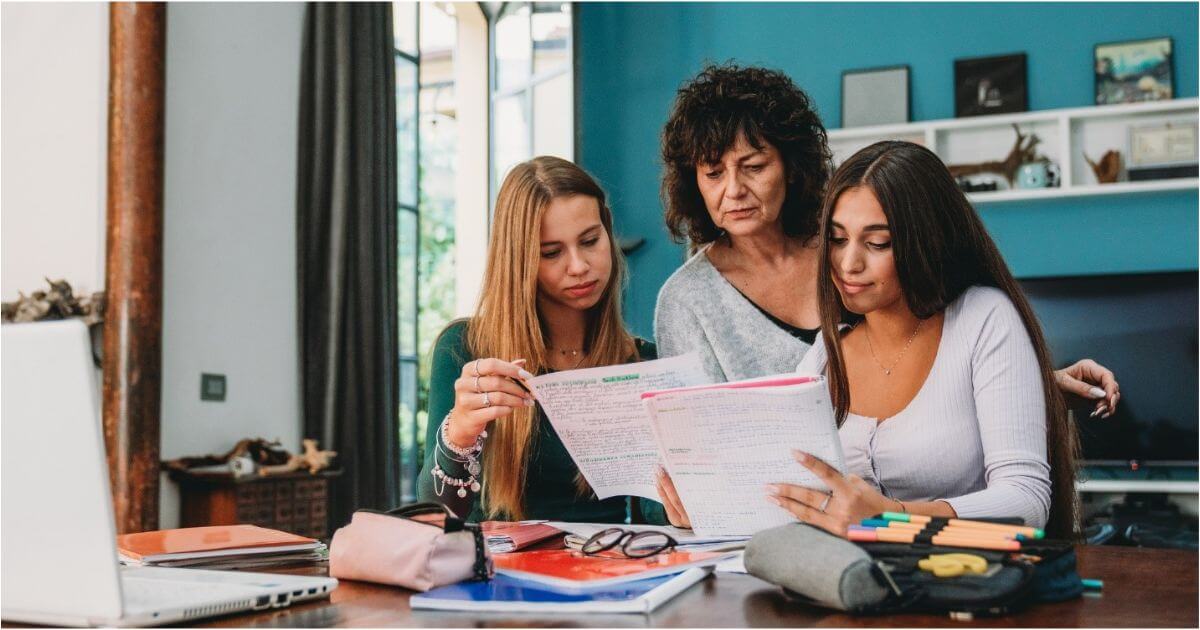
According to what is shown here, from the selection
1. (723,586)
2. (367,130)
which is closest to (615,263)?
(723,586)

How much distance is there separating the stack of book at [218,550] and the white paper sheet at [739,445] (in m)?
0.47

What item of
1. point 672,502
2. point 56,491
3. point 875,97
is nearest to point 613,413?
point 672,502

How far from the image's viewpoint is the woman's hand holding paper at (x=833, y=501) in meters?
1.22

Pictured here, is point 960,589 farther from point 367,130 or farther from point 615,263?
point 367,130

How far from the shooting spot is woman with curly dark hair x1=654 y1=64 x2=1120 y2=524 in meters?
2.12

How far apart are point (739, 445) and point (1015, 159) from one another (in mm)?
3762

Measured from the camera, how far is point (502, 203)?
1.91 m

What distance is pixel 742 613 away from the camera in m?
0.96

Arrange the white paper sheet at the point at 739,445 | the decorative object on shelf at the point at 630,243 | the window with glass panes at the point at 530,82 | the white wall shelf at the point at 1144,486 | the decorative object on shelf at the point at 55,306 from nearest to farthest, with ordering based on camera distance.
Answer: the white paper sheet at the point at 739,445 → the decorative object on shelf at the point at 55,306 → the white wall shelf at the point at 1144,486 → the decorative object on shelf at the point at 630,243 → the window with glass panes at the point at 530,82

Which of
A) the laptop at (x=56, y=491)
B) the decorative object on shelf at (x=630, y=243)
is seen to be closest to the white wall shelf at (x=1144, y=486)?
the decorative object on shelf at (x=630, y=243)

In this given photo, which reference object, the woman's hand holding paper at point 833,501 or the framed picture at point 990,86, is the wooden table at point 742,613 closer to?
the woman's hand holding paper at point 833,501

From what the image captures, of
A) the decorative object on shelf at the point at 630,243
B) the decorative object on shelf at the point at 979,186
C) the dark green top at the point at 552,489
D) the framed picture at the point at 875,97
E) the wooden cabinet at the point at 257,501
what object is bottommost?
the wooden cabinet at the point at 257,501

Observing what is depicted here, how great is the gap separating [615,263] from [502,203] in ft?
0.79

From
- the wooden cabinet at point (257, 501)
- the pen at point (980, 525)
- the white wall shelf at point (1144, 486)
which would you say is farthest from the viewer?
the white wall shelf at point (1144, 486)
